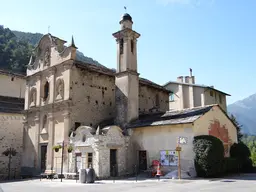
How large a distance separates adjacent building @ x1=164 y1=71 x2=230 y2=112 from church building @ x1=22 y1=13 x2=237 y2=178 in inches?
422

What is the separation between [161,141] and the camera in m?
22.6

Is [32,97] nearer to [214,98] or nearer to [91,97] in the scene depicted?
[91,97]

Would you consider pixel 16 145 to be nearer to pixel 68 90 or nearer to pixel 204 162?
pixel 68 90

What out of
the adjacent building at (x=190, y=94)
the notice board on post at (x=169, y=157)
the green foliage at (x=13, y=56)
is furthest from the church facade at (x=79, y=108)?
the green foliage at (x=13, y=56)

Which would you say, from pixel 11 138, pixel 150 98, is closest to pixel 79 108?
pixel 150 98

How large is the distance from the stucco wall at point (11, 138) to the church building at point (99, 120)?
8.56ft

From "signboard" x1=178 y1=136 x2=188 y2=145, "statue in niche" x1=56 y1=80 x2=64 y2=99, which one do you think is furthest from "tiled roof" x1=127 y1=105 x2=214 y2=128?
"statue in niche" x1=56 y1=80 x2=64 y2=99

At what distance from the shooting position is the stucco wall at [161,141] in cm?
2086

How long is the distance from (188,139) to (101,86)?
1226 centimetres

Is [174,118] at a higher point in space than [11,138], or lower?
higher

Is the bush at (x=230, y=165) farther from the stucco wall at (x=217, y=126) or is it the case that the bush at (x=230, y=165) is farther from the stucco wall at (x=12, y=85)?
the stucco wall at (x=12, y=85)

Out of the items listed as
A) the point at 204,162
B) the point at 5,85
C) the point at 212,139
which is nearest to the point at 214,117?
the point at 212,139

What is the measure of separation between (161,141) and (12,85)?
25.8 meters

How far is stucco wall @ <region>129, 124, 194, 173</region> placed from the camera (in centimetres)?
2086
